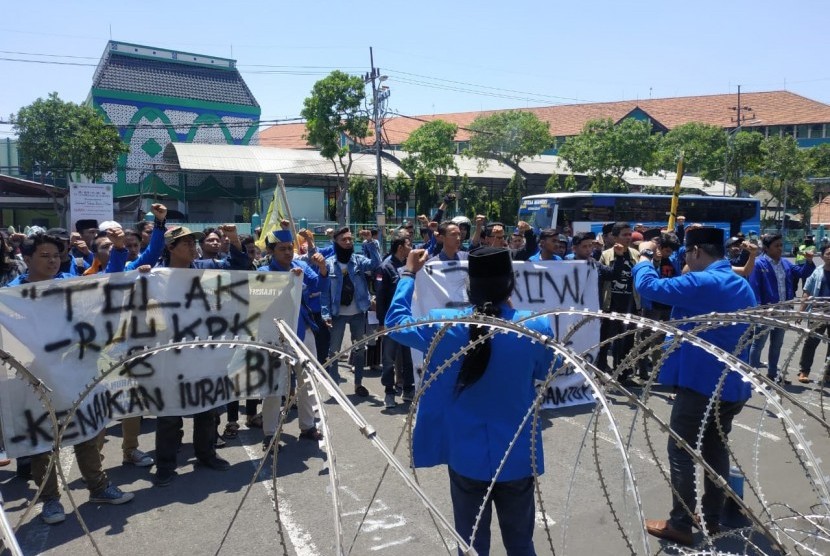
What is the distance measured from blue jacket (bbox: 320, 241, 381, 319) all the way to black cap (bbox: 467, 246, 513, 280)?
450 centimetres

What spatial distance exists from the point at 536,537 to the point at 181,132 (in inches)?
2053

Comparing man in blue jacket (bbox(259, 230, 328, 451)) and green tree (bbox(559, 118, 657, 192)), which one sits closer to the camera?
man in blue jacket (bbox(259, 230, 328, 451))

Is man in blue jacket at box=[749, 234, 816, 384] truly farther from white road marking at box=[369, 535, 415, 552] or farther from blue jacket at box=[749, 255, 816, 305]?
white road marking at box=[369, 535, 415, 552]

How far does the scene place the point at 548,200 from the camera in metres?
27.9

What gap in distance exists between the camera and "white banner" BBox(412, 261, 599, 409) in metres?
6.24

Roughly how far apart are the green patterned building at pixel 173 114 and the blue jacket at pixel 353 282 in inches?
1355

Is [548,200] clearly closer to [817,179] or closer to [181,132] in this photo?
[817,179]

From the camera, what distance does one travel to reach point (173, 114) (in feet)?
167

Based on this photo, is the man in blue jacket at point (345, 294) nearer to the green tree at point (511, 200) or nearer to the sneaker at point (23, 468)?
the sneaker at point (23, 468)

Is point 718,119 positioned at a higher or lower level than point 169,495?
higher

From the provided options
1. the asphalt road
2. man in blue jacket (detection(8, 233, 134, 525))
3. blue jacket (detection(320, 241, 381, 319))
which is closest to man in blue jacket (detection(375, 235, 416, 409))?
blue jacket (detection(320, 241, 381, 319))

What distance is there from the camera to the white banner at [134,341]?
4293mm

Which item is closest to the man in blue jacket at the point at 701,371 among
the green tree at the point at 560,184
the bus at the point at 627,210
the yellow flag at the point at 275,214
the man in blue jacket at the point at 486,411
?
the man in blue jacket at the point at 486,411

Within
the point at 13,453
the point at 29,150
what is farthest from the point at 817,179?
the point at 13,453
